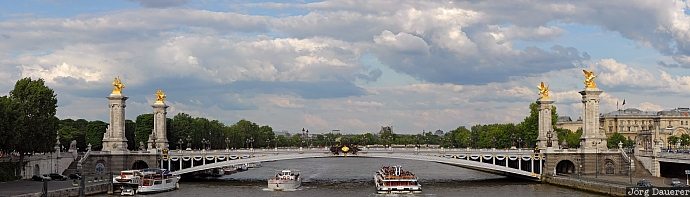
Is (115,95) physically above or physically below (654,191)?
above

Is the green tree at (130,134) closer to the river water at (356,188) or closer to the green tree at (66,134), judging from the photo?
the green tree at (66,134)

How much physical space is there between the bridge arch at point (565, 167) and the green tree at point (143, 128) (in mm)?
62139

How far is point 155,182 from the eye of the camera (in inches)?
3354

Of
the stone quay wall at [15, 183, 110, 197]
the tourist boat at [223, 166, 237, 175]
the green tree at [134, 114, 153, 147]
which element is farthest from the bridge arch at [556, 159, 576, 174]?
the green tree at [134, 114, 153, 147]

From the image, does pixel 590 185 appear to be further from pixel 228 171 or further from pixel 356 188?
pixel 228 171

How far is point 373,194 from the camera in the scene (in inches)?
3307

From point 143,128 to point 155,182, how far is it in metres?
56.9

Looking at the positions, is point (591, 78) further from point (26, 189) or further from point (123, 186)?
point (26, 189)

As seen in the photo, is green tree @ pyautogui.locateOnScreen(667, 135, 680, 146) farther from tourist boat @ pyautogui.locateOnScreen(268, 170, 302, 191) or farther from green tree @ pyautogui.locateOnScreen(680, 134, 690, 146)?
tourist boat @ pyautogui.locateOnScreen(268, 170, 302, 191)

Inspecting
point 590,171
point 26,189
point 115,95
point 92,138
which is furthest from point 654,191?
point 92,138

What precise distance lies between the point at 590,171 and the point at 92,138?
7450cm

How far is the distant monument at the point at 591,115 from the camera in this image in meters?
101

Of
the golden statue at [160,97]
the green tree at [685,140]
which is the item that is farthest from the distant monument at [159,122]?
the green tree at [685,140]

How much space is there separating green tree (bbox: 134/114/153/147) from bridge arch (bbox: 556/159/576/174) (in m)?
62.1
